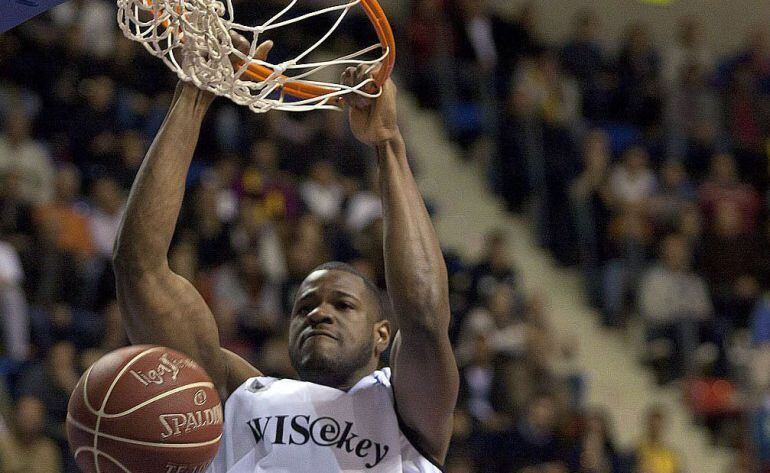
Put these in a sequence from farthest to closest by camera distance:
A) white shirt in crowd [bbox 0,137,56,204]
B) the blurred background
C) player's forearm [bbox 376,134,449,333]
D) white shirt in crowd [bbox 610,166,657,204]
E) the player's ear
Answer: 1. white shirt in crowd [bbox 610,166,657,204]
2. white shirt in crowd [bbox 0,137,56,204]
3. the blurred background
4. the player's ear
5. player's forearm [bbox 376,134,449,333]

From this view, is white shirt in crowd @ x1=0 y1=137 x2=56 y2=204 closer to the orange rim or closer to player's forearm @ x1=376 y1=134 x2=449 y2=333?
the orange rim

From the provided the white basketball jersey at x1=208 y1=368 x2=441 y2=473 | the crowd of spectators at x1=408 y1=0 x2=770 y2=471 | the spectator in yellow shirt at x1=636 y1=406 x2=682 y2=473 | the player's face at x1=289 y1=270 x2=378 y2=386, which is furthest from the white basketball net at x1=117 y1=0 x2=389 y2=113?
the spectator in yellow shirt at x1=636 y1=406 x2=682 y2=473

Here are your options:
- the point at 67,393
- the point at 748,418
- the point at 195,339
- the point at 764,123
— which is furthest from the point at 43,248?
the point at 764,123

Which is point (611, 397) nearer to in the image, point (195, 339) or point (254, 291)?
point (254, 291)

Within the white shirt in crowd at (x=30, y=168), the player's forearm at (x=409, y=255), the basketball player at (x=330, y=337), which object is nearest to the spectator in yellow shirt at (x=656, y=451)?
the white shirt in crowd at (x=30, y=168)

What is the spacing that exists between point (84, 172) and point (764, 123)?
6.78 meters

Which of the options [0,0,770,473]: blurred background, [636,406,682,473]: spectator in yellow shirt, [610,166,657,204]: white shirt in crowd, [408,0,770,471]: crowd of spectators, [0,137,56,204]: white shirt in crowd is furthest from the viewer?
[610,166,657,204]: white shirt in crowd

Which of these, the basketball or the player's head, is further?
the player's head

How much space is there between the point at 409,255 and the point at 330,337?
455 mm

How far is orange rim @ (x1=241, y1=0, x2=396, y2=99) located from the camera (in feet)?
13.8

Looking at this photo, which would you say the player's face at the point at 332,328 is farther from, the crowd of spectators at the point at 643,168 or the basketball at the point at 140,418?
the crowd of spectators at the point at 643,168

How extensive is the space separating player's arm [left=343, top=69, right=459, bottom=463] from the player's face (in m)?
0.20

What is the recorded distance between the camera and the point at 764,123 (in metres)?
13.1

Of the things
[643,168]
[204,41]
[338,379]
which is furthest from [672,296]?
[204,41]
